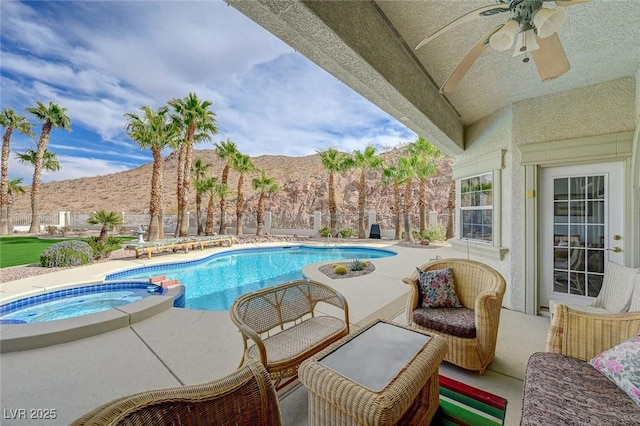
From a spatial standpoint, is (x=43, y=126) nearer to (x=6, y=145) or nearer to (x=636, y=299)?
(x=6, y=145)

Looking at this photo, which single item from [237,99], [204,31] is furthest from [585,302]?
[237,99]

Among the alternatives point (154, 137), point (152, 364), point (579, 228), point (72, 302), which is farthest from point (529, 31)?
point (154, 137)

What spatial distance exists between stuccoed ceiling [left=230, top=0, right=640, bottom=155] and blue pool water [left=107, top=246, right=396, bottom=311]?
15.6 feet

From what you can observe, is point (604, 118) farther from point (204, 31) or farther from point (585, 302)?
point (204, 31)

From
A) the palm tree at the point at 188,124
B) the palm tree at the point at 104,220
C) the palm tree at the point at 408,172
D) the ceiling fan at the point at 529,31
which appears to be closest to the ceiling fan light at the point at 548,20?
the ceiling fan at the point at 529,31

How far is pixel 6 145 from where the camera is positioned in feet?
49.6

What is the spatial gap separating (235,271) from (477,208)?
674 centimetres

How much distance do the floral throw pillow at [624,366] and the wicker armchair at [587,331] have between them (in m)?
0.18

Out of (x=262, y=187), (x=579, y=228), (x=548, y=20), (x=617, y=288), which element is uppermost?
(x=262, y=187)

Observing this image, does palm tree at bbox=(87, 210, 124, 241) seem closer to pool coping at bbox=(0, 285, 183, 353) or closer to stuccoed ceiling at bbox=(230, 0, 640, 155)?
pool coping at bbox=(0, 285, 183, 353)

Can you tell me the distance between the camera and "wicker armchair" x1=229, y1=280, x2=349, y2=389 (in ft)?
6.35

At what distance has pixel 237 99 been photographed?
22859 mm

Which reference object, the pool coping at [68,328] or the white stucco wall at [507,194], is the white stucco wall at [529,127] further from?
the pool coping at [68,328]

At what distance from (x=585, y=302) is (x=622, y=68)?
9.41 ft
